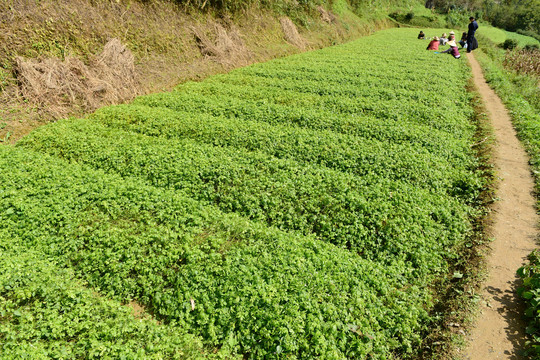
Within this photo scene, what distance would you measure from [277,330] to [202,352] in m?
1.24

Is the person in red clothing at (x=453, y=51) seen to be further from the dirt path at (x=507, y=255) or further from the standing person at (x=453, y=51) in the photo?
the dirt path at (x=507, y=255)

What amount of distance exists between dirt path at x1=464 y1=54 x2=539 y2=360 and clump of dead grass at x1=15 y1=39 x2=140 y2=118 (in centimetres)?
1480

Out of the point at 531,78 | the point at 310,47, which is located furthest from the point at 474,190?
the point at 310,47

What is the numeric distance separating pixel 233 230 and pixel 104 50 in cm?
1308

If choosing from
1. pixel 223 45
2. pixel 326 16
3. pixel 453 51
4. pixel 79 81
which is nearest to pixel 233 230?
pixel 79 81

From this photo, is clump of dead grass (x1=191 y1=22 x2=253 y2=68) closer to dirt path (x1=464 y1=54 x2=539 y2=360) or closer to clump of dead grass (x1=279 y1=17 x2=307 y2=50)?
clump of dead grass (x1=279 y1=17 x2=307 y2=50)

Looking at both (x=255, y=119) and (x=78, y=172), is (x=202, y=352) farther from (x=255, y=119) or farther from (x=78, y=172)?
(x=255, y=119)

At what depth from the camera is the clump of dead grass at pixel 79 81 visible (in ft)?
40.5

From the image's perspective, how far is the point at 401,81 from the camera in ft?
57.7

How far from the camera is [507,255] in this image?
24.0ft

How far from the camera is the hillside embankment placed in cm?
1227

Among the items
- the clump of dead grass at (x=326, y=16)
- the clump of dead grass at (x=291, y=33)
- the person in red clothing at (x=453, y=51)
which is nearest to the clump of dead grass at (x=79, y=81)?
the clump of dead grass at (x=291, y=33)

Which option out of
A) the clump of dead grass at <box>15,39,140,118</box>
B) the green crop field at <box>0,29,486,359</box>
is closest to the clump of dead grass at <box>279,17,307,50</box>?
the clump of dead grass at <box>15,39,140,118</box>

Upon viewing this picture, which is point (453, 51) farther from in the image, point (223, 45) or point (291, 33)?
point (223, 45)
